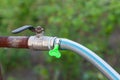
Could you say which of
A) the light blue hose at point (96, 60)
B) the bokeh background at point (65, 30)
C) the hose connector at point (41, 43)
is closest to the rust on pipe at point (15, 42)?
the hose connector at point (41, 43)

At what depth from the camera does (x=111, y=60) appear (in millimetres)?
3096

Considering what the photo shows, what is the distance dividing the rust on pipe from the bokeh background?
1.43 meters

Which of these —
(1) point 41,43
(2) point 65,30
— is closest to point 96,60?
(1) point 41,43

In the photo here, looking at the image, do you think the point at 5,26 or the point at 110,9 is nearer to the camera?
the point at 110,9

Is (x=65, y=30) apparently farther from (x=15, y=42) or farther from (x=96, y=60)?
(x=96, y=60)

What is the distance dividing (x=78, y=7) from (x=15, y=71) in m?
0.92

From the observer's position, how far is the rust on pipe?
3.36 ft

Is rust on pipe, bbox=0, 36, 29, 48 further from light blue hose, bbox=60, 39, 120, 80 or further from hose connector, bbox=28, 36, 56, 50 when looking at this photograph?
light blue hose, bbox=60, 39, 120, 80

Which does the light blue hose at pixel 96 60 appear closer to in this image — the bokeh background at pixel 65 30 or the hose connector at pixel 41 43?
the hose connector at pixel 41 43

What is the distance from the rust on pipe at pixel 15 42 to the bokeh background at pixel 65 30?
143 centimetres

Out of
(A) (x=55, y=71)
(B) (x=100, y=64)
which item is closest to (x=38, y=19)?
(A) (x=55, y=71)

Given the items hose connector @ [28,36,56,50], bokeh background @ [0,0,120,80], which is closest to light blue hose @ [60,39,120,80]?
hose connector @ [28,36,56,50]

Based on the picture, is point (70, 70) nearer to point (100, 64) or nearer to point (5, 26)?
point (5, 26)

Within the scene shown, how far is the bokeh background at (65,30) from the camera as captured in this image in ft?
8.62
